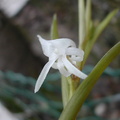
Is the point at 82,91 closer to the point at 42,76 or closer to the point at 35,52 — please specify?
the point at 42,76

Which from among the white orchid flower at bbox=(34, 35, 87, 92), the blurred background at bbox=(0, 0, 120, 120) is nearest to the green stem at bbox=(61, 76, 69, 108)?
the white orchid flower at bbox=(34, 35, 87, 92)

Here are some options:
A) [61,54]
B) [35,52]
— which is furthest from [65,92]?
[35,52]

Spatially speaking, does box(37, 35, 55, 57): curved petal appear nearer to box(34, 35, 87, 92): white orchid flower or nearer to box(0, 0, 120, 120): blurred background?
box(34, 35, 87, 92): white orchid flower

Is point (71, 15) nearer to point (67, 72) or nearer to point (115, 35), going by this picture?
point (115, 35)

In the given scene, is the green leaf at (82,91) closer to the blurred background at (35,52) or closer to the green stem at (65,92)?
the green stem at (65,92)

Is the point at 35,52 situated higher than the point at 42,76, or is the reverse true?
the point at 35,52

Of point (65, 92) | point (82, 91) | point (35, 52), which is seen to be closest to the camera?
point (82, 91)
